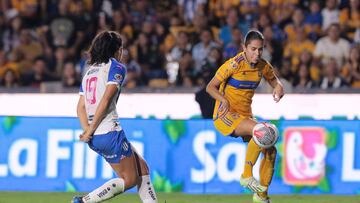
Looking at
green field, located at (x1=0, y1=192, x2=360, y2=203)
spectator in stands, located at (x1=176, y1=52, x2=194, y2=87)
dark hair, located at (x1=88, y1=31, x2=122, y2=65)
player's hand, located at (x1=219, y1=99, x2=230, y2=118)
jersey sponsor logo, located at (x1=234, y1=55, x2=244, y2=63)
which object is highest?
dark hair, located at (x1=88, y1=31, x2=122, y2=65)

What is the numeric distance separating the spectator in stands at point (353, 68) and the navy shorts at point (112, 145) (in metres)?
8.30

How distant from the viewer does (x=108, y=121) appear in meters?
9.60

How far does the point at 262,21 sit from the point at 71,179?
5775 millimetres

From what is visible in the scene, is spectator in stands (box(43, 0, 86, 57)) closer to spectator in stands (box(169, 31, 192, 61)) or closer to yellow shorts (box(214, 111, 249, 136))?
spectator in stands (box(169, 31, 192, 61))

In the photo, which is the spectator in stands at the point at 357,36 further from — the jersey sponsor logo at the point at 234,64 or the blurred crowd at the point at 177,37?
the jersey sponsor logo at the point at 234,64

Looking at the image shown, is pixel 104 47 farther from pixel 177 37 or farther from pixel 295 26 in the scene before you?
pixel 295 26

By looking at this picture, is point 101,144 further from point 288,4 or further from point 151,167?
point 288,4

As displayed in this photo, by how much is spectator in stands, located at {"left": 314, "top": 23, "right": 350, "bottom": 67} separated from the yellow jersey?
6.42 m

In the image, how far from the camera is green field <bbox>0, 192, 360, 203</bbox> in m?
12.9

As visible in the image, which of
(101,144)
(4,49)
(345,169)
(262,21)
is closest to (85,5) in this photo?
(4,49)

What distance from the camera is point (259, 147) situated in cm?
1131

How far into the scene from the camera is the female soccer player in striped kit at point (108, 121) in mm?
9539

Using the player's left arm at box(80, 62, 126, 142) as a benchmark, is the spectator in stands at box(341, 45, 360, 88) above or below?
below

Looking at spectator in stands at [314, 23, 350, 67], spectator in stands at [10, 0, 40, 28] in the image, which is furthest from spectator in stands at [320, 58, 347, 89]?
spectator in stands at [10, 0, 40, 28]
